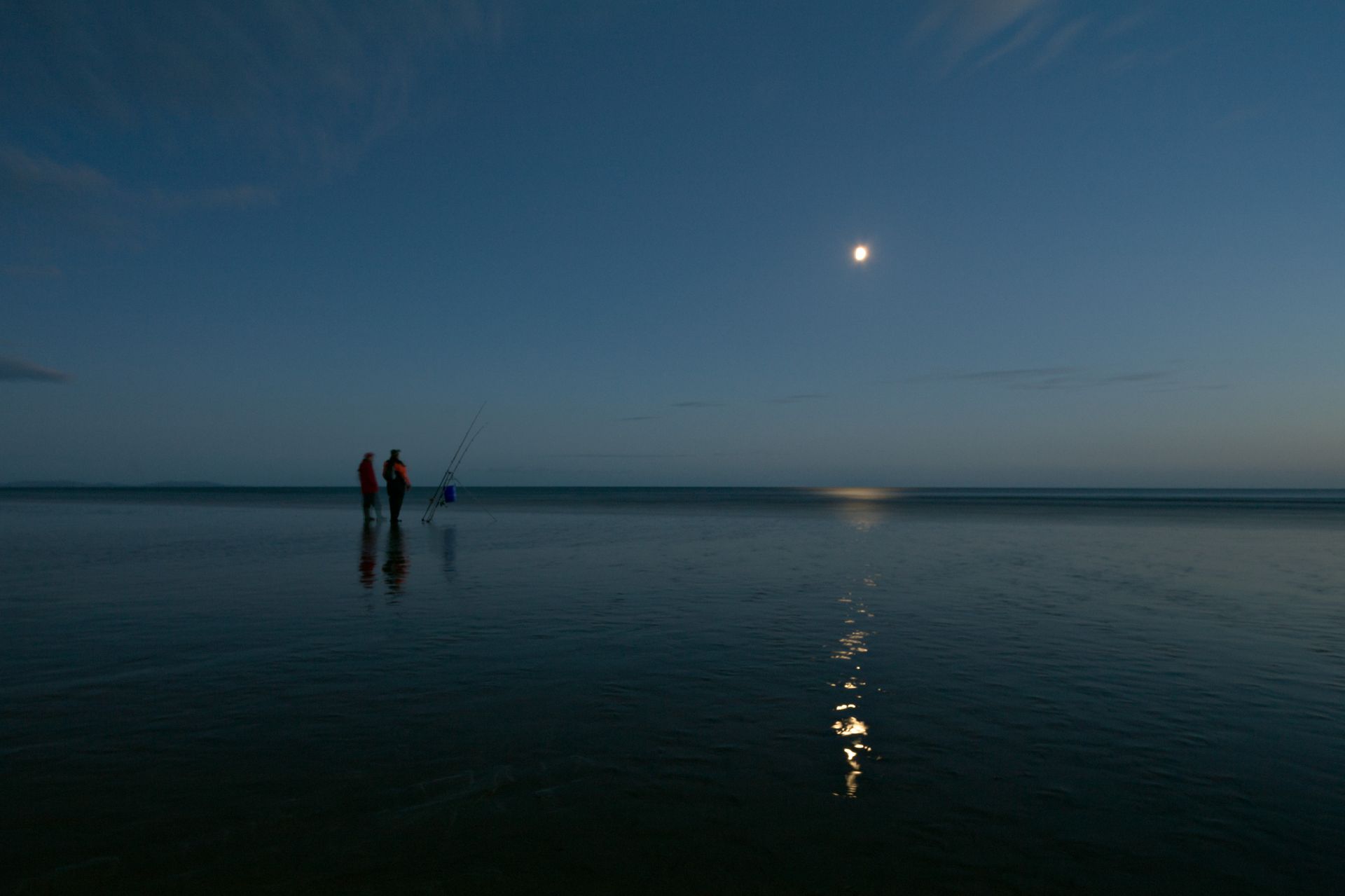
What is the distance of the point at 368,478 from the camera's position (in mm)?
25359

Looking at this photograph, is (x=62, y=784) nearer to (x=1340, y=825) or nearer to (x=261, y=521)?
(x=1340, y=825)

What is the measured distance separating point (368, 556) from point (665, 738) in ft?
45.7

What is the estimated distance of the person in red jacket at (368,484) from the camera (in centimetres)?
2477

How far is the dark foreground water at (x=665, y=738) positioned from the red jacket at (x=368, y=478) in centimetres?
1218

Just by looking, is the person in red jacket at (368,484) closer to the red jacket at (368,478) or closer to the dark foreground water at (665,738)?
the red jacket at (368,478)

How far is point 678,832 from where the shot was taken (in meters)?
3.83

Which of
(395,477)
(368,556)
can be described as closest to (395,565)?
(368,556)

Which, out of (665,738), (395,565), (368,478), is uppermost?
(368,478)

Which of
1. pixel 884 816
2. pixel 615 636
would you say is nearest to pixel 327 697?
pixel 615 636

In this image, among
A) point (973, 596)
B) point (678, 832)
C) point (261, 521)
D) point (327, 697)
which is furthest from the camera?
point (261, 521)

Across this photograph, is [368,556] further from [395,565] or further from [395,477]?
[395,477]

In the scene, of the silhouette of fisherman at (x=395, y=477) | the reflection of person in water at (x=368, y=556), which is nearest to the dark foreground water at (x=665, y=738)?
the reflection of person in water at (x=368, y=556)

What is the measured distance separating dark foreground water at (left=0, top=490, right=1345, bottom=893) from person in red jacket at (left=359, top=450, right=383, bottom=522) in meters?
12.1

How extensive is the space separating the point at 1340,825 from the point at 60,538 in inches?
1093
